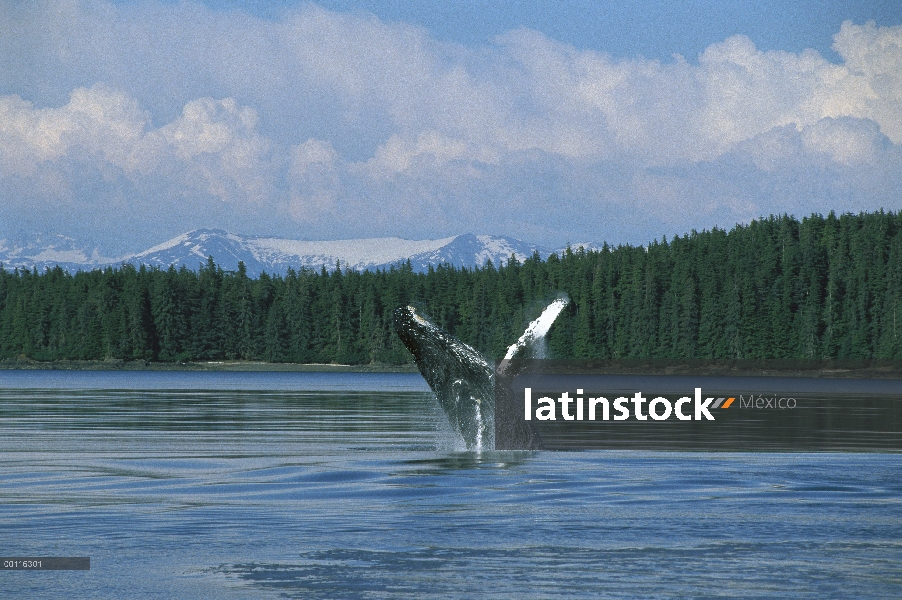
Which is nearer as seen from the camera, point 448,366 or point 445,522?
point 445,522

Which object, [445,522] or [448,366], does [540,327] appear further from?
[445,522]

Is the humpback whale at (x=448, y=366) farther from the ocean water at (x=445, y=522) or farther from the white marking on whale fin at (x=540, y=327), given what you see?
the white marking on whale fin at (x=540, y=327)

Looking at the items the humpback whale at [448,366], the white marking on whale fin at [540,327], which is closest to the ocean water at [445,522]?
the humpback whale at [448,366]

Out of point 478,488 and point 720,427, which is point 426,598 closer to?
point 478,488

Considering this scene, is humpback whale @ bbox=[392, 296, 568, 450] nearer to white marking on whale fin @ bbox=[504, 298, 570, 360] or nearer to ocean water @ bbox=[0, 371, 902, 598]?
ocean water @ bbox=[0, 371, 902, 598]

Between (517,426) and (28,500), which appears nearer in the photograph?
(28,500)

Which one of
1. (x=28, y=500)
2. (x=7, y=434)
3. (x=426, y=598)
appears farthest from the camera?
(x=7, y=434)

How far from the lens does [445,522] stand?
18984 mm

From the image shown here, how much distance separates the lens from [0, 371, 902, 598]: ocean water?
575 inches

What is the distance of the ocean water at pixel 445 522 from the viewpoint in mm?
14594

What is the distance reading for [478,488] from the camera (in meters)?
22.8

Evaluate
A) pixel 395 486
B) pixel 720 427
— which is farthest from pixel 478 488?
pixel 720 427

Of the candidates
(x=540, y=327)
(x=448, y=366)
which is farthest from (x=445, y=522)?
(x=448, y=366)

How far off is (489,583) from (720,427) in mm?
35642
